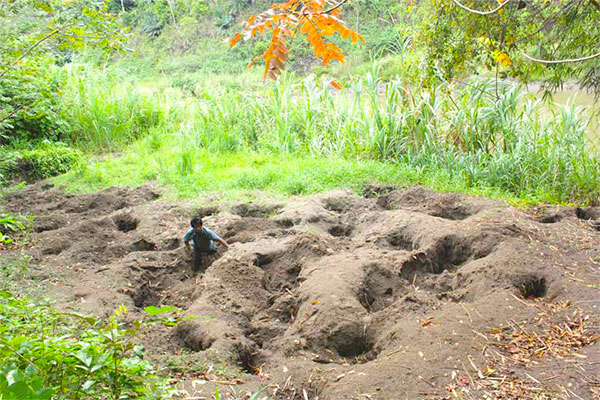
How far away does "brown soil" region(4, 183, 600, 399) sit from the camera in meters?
3.12

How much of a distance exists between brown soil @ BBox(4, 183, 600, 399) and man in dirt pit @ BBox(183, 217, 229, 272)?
110 mm

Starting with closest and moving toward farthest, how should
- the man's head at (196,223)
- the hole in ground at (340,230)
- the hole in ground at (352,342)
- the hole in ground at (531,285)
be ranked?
the hole in ground at (352,342) → the hole in ground at (531,285) → the man's head at (196,223) → the hole in ground at (340,230)

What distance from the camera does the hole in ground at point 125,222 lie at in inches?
242

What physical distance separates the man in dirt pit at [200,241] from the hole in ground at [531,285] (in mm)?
2449

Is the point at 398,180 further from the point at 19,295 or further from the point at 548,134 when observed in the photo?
the point at 19,295

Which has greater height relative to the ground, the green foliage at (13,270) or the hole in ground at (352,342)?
the hole in ground at (352,342)

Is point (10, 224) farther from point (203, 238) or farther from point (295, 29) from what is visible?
point (295, 29)

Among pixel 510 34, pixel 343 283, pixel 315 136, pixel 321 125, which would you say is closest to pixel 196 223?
pixel 343 283

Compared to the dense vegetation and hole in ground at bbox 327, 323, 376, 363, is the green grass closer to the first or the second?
the dense vegetation

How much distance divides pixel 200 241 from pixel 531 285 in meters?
2.71

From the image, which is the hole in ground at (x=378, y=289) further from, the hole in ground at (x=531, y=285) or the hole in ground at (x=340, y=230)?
the hole in ground at (x=340, y=230)

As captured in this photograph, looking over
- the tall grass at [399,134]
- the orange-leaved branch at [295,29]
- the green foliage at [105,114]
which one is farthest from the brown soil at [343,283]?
the green foliage at [105,114]

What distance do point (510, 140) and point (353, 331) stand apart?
15.1 ft

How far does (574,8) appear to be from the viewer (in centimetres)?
568
